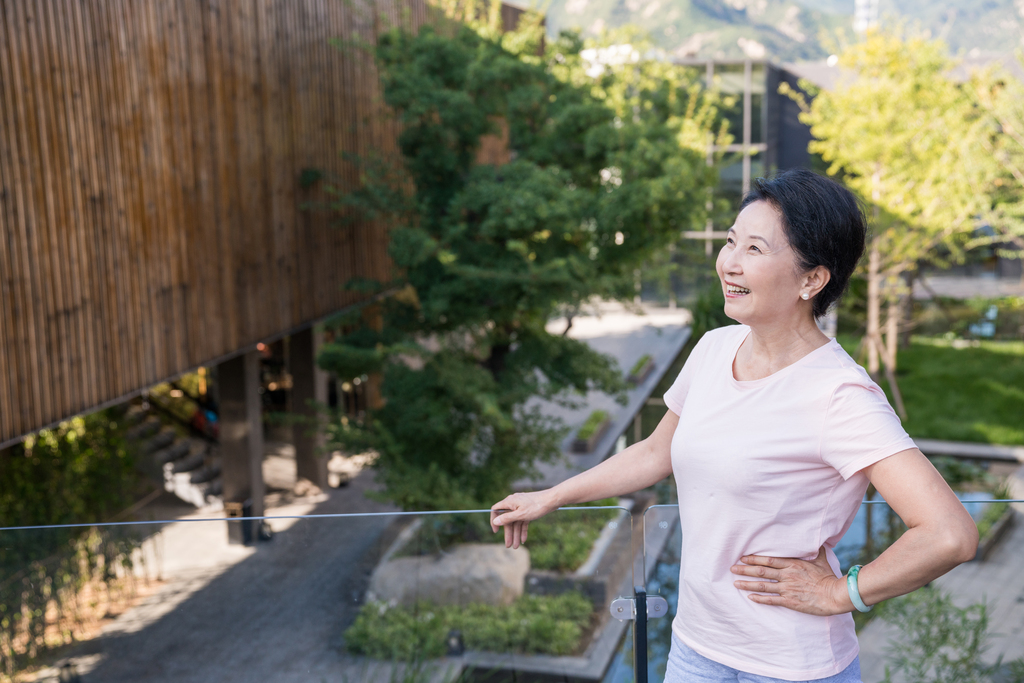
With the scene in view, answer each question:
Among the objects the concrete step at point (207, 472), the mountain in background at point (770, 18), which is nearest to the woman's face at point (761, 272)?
the concrete step at point (207, 472)

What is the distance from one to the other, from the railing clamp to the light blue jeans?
1.71 ft

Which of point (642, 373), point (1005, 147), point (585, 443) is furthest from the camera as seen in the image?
point (642, 373)

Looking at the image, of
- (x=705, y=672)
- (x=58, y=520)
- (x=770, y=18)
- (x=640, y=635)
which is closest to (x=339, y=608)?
(x=640, y=635)

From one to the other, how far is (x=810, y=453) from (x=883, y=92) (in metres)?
11.3

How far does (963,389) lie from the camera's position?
13000 millimetres

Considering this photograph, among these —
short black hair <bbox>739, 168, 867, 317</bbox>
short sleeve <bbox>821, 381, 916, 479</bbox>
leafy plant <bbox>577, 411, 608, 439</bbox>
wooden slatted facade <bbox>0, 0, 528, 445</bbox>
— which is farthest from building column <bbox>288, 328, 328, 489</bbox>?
short sleeve <bbox>821, 381, 916, 479</bbox>

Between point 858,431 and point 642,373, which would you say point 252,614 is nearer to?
point 858,431

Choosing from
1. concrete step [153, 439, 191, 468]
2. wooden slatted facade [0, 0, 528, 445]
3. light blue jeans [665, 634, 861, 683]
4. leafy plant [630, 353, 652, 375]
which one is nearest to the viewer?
light blue jeans [665, 634, 861, 683]

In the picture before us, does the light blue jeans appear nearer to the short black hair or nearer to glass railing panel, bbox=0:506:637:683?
the short black hair

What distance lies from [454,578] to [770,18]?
84351 millimetres

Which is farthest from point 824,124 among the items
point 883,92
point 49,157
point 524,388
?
point 49,157

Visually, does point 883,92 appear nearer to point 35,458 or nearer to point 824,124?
point 824,124

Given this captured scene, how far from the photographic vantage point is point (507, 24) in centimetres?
1369

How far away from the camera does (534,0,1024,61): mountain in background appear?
64.6m
